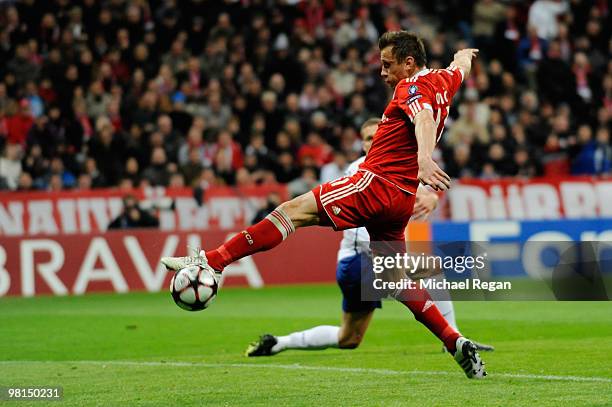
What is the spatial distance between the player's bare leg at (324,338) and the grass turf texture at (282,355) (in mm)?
124

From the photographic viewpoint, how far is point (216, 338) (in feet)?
38.7

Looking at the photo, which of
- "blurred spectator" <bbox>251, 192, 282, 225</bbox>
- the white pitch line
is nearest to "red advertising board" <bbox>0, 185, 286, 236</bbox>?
"blurred spectator" <bbox>251, 192, 282, 225</bbox>

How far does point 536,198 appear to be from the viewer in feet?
65.8

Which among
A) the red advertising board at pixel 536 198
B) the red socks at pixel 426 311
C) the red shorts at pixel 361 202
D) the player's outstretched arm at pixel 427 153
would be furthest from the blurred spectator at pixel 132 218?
the player's outstretched arm at pixel 427 153

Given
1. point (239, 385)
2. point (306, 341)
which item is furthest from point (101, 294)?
point (239, 385)

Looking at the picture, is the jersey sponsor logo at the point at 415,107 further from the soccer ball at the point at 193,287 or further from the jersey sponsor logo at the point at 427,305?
the soccer ball at the point at 193,287

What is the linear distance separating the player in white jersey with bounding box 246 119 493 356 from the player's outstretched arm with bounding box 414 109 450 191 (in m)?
1.99

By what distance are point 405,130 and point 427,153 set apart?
0.59 m

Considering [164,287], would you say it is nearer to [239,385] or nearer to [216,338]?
[216,338]

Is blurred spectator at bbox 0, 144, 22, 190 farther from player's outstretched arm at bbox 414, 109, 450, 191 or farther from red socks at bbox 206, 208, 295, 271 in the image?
player's outstretched arm at bbox 414, 109, 450, 191

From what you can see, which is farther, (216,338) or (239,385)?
(216,338)

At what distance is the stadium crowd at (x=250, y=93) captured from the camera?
19.2 m

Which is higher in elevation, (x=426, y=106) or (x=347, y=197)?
(x=426, y=106)

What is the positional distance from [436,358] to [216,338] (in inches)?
119
